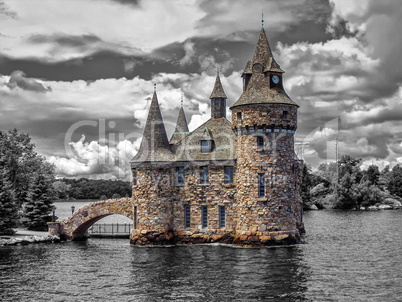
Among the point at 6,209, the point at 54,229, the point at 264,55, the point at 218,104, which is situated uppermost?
the point at 264,55

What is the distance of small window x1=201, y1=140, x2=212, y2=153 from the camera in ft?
157

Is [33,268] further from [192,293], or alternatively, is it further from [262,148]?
[262,148]

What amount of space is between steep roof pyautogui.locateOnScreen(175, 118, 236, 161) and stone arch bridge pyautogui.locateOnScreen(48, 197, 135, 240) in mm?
6999

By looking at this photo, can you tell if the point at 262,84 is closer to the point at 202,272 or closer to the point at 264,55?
the point at 264,55

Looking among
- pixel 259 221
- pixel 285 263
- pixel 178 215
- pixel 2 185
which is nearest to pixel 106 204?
pixel 178 215

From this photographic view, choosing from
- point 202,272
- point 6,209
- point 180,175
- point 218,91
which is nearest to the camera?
point 202,272

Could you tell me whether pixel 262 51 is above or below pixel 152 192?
above

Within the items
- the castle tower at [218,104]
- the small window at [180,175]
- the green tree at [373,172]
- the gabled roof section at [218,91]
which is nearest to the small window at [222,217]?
the small window at [180,175]

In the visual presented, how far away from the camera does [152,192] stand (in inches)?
1825

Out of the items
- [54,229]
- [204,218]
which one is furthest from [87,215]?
[204,218]

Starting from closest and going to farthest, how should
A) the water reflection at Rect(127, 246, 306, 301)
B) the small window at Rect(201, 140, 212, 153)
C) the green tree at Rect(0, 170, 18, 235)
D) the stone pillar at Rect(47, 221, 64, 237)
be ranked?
the water reflection at Rect(127, 246, 306, 301) < the small window at Rect(201, 140, 212, 153) < the stone pillar at Rect(47, 221, 64, 237) < the green tree at Rect(0, 170, 18, 235)

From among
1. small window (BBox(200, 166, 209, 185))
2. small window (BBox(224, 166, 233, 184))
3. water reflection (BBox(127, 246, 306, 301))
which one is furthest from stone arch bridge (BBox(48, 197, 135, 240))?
small window (BBox(224, 166, 233, 184))

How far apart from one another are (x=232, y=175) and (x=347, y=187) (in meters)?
71.7

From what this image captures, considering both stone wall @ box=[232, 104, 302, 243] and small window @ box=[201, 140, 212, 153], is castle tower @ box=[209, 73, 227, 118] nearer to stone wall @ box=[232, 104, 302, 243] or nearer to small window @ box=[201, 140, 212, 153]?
small window @ box=[201, 140, 212, 153]
